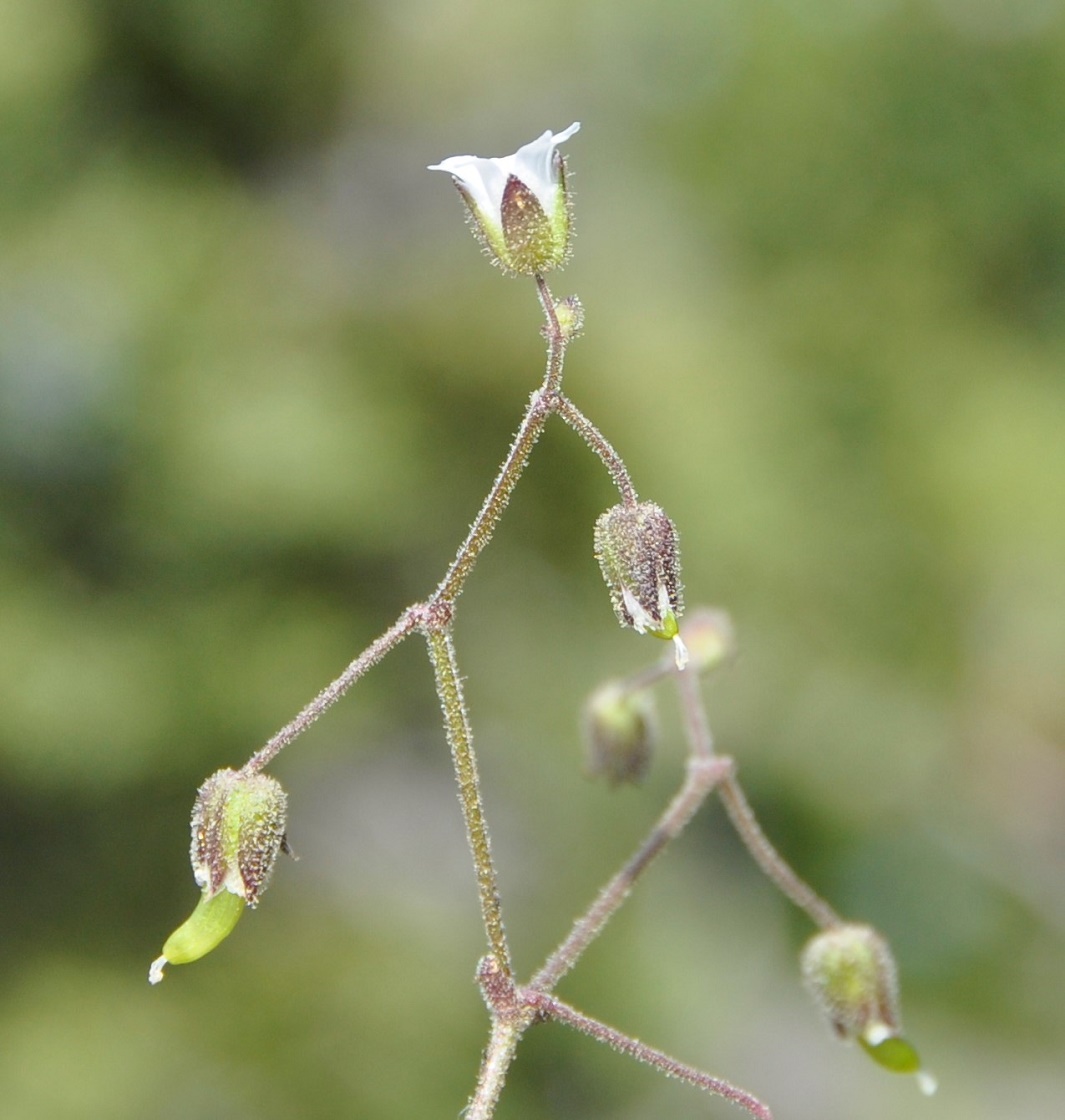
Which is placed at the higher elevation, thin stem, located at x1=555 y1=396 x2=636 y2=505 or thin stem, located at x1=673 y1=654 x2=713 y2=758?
thin stem, located at x1=555 y1=396 x2=636 y2=505

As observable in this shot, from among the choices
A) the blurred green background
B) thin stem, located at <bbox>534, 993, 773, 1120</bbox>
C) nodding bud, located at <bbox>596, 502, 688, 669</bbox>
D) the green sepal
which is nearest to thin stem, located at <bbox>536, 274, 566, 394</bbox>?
nodding bud, located at <bbox>596, 502, 688, 669</bbox>

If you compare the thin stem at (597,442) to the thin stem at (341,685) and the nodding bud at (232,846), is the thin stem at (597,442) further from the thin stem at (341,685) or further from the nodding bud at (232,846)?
the nodding bud at (232,846)

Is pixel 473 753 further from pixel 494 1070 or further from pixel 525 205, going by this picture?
pixel 525 205

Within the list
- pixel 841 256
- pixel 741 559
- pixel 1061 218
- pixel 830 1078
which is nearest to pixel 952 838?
pixel 830 1078

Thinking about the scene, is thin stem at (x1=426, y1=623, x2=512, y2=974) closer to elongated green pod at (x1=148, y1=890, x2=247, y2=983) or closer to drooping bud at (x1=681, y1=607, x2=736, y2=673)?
elongated green pod at (x1=148, y1=890, x2=247, y2=983)

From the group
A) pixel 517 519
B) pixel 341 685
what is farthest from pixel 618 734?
pixel 517 519

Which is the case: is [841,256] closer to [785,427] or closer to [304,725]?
[785,427]
